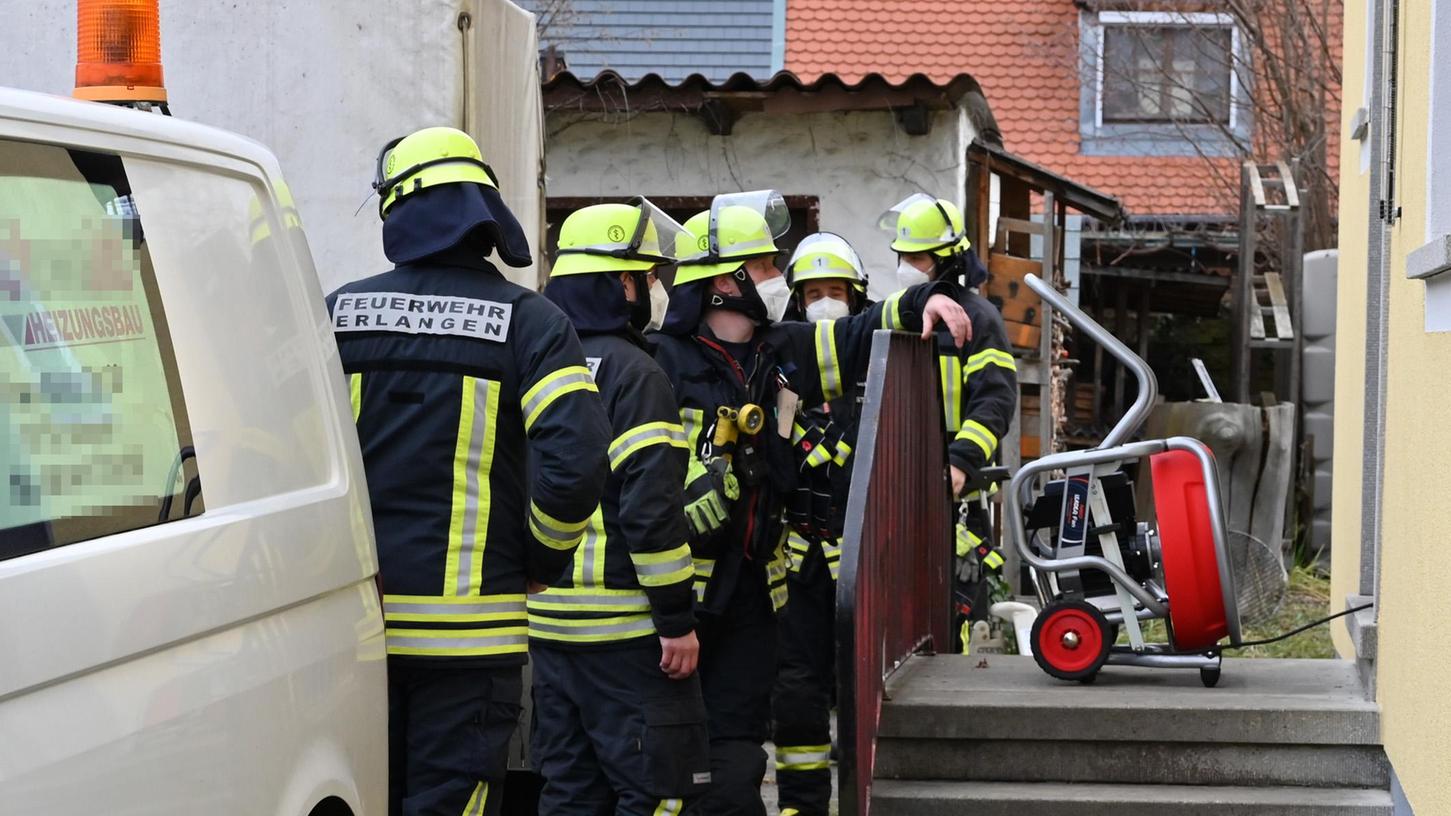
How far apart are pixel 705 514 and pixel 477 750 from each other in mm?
1660

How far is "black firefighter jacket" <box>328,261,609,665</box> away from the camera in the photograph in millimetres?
3600

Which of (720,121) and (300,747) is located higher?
(720,121)

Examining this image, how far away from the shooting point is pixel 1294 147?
16984mm

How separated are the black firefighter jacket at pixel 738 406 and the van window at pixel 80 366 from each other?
2.66 m

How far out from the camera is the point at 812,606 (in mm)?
6176

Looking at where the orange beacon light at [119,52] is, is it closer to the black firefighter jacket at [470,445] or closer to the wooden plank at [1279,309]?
the black firefighter jacket at [470,445]

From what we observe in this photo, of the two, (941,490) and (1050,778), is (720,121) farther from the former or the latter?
(1050,778)

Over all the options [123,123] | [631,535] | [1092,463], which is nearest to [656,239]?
[631,535]

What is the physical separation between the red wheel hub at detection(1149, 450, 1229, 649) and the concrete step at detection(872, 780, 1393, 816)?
54 cm

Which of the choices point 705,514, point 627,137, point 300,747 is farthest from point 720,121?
point 300,747

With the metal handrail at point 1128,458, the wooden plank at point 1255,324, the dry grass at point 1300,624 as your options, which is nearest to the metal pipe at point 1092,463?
the metal handrail at point 1128,458

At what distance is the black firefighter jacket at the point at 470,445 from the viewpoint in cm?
360

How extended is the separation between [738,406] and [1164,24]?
14635mm

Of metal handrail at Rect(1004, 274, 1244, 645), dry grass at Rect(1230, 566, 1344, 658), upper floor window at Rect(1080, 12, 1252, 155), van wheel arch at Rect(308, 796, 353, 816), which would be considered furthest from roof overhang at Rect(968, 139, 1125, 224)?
van wheel arch at Rect(308, 796, 353, 816)
